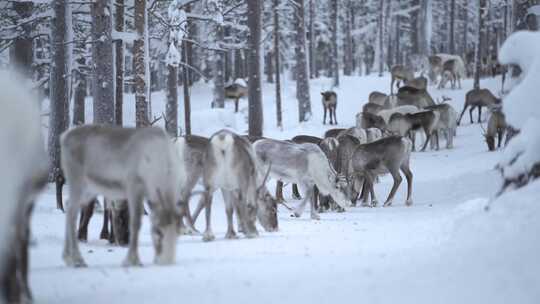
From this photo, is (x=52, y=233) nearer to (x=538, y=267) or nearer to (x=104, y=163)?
(x=104, y=163)

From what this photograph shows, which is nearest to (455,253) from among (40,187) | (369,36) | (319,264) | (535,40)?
(319,264)

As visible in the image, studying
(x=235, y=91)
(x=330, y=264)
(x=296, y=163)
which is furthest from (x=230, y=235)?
(x=235, y=91)

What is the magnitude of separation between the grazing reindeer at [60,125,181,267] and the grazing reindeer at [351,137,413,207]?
363 inches

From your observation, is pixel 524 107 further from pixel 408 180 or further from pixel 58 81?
pixel 58 81

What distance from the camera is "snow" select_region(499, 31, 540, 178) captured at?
785 centimetres

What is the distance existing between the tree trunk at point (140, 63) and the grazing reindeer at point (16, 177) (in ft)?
25.7

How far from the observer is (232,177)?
8.94m

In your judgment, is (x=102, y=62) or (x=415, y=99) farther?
(x=415, y=99)

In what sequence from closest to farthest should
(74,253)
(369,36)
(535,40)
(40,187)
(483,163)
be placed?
(40,187) → (74,253) → (535,40) → (483,163) → (369,36)

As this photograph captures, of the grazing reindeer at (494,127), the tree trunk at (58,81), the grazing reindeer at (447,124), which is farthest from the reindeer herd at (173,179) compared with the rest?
the grazing reindeer at (447,124)

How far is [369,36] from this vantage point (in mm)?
60156

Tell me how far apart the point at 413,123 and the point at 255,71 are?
636 cm

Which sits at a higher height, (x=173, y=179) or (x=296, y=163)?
(x=173, y=179)

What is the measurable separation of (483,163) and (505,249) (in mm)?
11243
